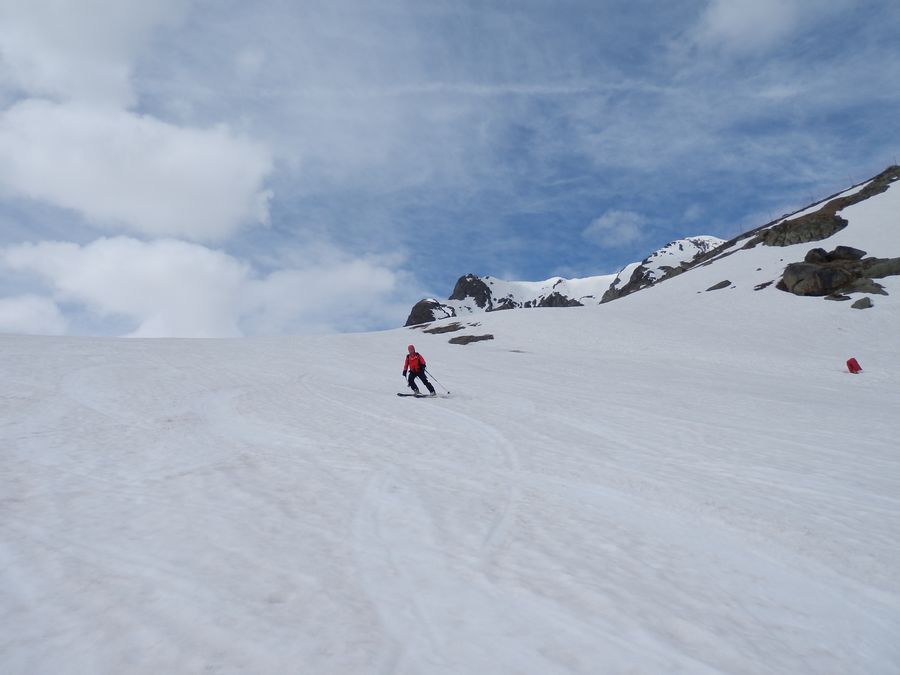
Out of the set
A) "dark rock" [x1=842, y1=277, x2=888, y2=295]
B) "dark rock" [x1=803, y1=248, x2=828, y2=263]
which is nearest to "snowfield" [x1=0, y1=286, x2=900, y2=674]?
"dark rock" [x1=842, y1=277, x2=888, y2=295]

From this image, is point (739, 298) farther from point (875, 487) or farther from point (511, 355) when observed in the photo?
point (875, 487)

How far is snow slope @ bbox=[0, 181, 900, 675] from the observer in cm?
344

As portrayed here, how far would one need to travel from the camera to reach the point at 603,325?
41312 millimetres

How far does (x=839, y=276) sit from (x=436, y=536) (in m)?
51.1

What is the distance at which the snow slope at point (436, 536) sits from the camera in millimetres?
3443

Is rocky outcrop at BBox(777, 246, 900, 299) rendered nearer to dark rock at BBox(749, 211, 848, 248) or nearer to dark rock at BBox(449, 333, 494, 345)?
dark rock at BBox(749, 211, 848, 248)

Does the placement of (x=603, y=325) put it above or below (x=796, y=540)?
above

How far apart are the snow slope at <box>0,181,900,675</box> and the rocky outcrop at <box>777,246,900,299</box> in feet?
116

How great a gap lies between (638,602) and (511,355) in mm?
28272

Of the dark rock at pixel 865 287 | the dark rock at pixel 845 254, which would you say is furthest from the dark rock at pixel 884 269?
the dark rock at pixel 845 254

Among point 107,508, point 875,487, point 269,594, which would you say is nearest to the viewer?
point 269,594

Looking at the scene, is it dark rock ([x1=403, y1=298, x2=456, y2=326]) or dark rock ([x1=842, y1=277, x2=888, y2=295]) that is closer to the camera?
dark rock ([x1=842, y1=277, x2=888, y2=295])

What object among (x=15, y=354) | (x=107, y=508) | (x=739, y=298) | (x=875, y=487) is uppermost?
(x=739, y=298)

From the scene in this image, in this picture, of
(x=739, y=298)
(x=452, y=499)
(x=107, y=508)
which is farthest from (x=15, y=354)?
(x=739, y=298)
